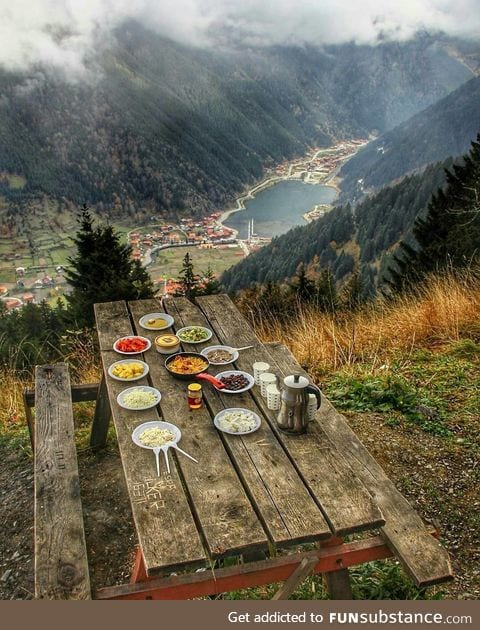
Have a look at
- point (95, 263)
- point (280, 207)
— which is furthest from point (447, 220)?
point (280, 207)

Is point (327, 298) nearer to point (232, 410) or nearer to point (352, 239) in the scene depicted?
point (232, 410)

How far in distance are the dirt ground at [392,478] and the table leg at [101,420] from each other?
10cm

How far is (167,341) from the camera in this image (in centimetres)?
319

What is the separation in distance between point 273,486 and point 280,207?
13570 centimetres

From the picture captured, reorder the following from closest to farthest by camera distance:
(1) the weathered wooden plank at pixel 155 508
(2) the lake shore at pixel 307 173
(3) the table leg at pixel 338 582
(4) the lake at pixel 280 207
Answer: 1. (1) the weathered wooden plank at pixel 155 508
2. (3) the table leg at pixel 338 582
3. (4) the lake at pixel 280 207
4. (2) the lake shore at pixel 307 173

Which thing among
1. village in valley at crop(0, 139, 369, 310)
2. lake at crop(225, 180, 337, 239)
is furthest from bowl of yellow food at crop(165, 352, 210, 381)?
lake at crop(225, 180, 337, 239)

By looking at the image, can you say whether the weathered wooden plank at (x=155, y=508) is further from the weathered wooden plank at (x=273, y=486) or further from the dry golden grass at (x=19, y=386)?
the dry golden grass at (x=19, y=386)

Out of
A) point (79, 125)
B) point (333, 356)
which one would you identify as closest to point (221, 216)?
point (79, 125)

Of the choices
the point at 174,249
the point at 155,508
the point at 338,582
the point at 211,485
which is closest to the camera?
the point at 155,508

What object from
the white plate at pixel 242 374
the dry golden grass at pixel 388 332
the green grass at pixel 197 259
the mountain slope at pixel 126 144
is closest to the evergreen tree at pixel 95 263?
the dry golden grass at pixel 388 332

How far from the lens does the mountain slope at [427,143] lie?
139 meters

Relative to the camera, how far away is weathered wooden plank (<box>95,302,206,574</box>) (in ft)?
5.82

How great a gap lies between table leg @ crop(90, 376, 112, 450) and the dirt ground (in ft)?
0.32
